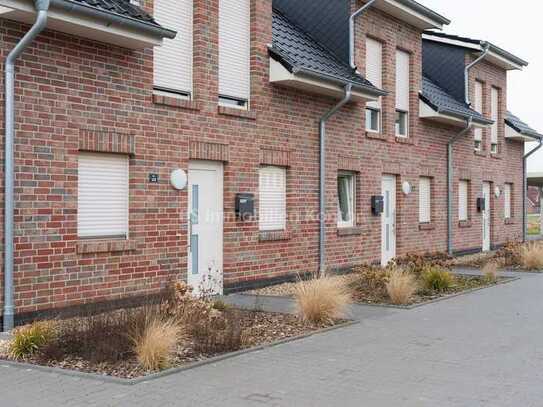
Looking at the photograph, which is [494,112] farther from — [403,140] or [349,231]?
[349,231]

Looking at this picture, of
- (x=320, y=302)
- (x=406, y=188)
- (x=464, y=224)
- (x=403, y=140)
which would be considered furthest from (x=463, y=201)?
(x=320, y=302)

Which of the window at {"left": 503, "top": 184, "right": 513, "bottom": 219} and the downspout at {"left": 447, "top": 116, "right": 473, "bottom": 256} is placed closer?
the downspout at {"left": 447, "top": 116, "right": 473, "bottom": 256}

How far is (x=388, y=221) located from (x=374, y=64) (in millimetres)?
4089

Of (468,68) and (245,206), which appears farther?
(468,68)

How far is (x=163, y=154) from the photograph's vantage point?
428 inches

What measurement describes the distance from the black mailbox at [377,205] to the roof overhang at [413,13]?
15.6 ft

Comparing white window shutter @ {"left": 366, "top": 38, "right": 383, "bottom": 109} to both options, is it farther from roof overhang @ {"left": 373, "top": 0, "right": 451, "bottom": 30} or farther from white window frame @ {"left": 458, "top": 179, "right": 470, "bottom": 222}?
white window frame @ {"left": 458, "top": 179, "right": 470, "bottom": 222}

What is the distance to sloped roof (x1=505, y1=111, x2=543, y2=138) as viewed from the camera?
25422mm

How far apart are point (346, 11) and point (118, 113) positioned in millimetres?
7875

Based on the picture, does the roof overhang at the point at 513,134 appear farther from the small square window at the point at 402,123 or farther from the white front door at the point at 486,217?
the small square window at the point at 402,123

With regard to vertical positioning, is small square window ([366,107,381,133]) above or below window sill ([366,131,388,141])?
above

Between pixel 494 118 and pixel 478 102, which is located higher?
pixel 478 102

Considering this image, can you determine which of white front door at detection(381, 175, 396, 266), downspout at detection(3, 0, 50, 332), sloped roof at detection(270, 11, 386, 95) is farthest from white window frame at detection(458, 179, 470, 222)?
downspout at detection(3, 0, 50, 332)

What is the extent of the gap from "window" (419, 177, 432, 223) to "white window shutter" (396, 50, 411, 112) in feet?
7.57
